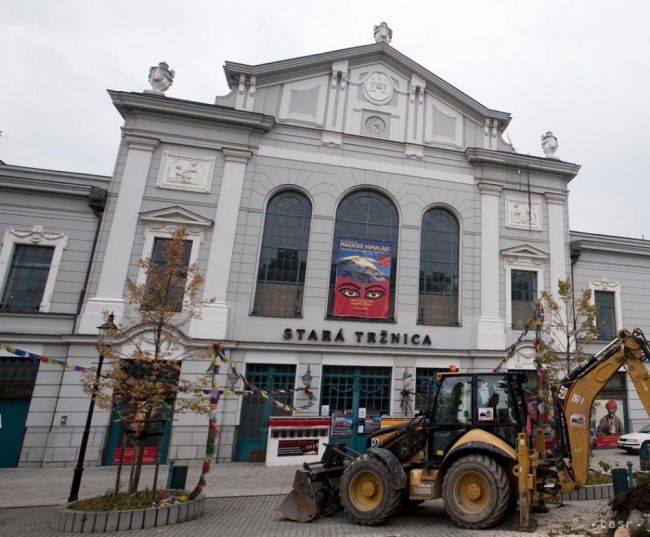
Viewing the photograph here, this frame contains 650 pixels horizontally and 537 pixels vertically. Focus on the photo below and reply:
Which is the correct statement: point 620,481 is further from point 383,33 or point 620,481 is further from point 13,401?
point 383,33

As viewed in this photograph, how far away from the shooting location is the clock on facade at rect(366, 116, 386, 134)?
18172mm

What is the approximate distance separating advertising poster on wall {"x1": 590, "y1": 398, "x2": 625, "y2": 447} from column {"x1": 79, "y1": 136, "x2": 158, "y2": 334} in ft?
63.0

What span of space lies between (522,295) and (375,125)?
9593 mm

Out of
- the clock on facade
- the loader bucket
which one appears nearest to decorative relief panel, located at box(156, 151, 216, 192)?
the clock on facade

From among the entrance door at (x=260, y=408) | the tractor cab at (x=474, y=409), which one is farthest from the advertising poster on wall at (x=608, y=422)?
the entrance door at (x=260, y=408)


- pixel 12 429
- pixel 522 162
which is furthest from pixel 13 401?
pixel 522 162

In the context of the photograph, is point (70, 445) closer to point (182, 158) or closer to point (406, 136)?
point (182, 158)

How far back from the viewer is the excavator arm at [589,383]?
A: 23.7 ft

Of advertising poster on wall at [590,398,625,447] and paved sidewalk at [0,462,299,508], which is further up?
advertising poster on wall at [590,398,625,447]

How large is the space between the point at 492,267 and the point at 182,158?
1326 centimetres

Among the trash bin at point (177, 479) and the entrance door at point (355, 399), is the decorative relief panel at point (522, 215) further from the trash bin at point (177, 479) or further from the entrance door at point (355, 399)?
the trash bin at point (177, 479)

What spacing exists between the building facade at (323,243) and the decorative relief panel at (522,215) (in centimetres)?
6

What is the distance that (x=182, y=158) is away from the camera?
640 inches

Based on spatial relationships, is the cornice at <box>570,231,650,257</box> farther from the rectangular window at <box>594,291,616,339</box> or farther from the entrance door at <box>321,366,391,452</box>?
the entrance door at <box>321,366,391,452</box>
